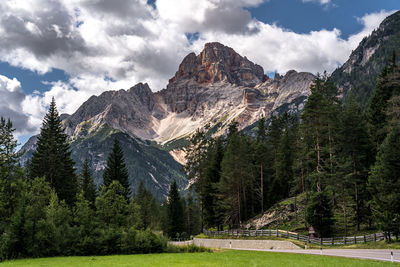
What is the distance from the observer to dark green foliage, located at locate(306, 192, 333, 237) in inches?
1465

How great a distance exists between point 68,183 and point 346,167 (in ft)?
123

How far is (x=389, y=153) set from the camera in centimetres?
3119

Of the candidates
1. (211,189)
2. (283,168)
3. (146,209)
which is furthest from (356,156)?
(146,209)

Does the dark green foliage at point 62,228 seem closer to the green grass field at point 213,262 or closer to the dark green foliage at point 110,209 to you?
the dark green foliage at point 110,209

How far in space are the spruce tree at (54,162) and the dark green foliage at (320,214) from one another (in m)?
32.6

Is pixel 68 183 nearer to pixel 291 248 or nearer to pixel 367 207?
pixel 291 248

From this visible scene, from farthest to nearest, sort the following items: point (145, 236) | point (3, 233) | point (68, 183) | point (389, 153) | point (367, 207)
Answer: point (68, 183)
point (367, 207)
point (145, 236)
point (389, 153)
point (3, 233)

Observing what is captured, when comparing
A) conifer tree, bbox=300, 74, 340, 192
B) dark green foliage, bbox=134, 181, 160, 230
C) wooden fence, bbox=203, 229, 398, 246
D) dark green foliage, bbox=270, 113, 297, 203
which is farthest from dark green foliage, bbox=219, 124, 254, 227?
dark green foliage, bbox=134, 181, 160, 230

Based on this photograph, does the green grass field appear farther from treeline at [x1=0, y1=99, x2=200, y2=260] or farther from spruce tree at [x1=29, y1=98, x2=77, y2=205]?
spruce tree at [x1=29, y1=98, x2=77, y2=205]

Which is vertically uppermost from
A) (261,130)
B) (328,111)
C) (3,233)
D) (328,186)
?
(261,130)

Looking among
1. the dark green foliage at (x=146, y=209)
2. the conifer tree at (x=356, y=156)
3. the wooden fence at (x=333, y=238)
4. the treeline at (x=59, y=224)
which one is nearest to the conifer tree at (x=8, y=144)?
the treeline at (x=59, y=224)

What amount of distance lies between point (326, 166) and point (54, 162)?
3626cm

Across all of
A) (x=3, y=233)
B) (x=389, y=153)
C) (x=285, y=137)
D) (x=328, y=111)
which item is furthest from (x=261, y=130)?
(x=3, y=233)

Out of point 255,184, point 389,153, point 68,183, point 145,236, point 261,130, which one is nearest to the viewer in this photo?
point 389,153
